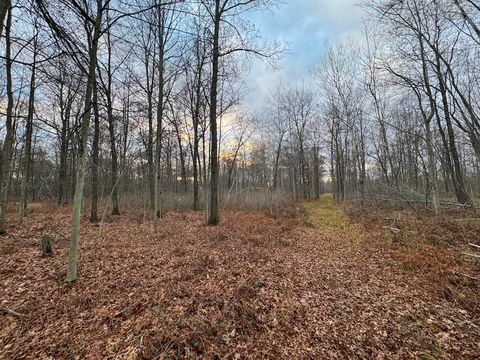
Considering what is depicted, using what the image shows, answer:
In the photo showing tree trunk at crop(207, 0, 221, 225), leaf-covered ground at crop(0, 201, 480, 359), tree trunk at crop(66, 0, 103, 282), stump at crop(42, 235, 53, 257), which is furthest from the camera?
tree trunk at crop(207, 0, 221, 225)

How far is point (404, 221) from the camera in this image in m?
9.38

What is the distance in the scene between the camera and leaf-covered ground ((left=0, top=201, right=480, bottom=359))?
2879 millimetres

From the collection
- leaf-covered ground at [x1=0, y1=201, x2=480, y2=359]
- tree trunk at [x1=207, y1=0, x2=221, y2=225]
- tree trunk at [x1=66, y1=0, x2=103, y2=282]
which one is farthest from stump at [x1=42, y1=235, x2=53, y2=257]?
tree trunk at [x1=207, y1=0, x2=221, y2=225]

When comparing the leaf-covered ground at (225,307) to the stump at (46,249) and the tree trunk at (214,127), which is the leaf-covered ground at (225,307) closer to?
the stump at (46,249)

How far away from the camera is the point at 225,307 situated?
361cm

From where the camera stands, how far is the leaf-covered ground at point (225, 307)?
288 centimetres

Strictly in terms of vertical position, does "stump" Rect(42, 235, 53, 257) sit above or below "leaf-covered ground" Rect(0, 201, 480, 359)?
above

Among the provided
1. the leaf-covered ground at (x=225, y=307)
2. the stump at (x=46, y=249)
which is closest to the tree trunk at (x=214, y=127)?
the leaf-covered ground at (x=225, y=307)

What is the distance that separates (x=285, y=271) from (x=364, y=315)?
A: 1829mm

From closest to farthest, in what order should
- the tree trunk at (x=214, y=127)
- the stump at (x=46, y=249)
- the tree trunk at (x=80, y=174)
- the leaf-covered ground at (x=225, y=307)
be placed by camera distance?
the leaf-covered ground at (x=225, y=307) → the tree trunk at (x=80, y=174) → the stump at (x=46, y=249) → the tree trunk at (x=214, y=127)

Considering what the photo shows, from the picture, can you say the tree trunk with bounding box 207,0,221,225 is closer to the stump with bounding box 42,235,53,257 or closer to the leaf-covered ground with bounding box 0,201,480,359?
the leaf-covered ground with bounding box 0,201,480,359

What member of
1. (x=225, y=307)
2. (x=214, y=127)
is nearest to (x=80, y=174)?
(x=225, y=307)

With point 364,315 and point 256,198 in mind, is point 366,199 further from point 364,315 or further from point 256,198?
point 364,315

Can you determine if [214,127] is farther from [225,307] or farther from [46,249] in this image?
[225,307]
